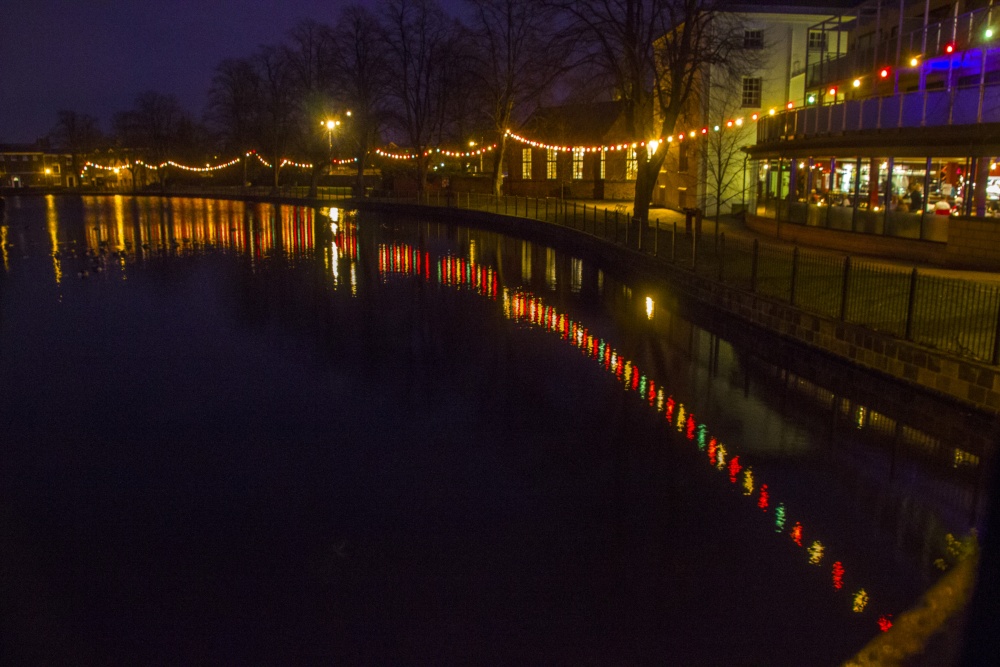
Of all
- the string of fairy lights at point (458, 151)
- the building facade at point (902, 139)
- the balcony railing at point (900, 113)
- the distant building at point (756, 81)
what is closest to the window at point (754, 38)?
the distant building at point (756, 81)

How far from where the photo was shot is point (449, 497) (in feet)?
23.2

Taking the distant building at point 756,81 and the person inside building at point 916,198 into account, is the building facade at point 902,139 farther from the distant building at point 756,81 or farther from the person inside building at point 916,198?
the distant building at point 756,81

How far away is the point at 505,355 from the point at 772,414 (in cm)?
407

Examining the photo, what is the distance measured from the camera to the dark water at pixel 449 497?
16.8 feet

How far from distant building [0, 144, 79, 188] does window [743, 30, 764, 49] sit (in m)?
129

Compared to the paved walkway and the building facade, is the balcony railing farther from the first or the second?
the paved walkway

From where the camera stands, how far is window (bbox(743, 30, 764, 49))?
119 ft

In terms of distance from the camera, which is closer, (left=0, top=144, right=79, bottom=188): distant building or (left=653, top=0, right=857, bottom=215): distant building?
(left=653, top=0, right=857, bottom=215): distant building

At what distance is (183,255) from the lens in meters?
26.4

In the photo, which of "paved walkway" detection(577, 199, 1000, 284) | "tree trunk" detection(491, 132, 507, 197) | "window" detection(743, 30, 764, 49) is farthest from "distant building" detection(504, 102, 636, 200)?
"window" detection(743, 30, 764, 49)

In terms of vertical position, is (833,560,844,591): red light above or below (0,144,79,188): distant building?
below

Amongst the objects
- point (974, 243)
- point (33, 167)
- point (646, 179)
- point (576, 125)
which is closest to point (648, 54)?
point (646, 179)

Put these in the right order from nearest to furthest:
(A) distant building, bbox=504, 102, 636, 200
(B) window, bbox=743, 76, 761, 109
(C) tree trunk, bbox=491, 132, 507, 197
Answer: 1. (B) window, bbox=743, 76, 761, 109
2. (C) tree trunk, bbox=491, 132, 507, 197
3. (A) distant building, bbox=504, 102, 636, 200

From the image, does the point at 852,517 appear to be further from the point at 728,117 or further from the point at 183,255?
the point at 728,117
